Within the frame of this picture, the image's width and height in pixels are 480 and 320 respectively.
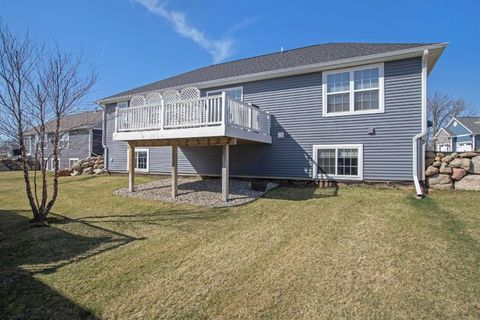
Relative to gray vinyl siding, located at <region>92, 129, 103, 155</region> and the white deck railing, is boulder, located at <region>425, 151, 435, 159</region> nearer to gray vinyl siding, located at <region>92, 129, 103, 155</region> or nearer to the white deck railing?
the white deck railing

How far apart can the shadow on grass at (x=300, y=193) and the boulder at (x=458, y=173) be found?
11.1ft

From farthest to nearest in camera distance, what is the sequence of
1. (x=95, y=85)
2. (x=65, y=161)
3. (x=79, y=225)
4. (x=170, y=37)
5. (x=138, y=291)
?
1. (x=65, y=161)
2. (x=170, y=37)
3. (x=95, y=85)
4. (x=79, y=225)
5. (x=138, y=291)

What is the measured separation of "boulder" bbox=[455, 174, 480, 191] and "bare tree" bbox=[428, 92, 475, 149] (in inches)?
1046

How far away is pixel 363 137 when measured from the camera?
8906 millimetres

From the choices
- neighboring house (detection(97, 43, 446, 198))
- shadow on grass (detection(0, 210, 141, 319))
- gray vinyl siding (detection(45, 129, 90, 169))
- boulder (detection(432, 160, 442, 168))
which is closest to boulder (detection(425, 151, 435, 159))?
boulder (detection(432, 160, 442, 168))

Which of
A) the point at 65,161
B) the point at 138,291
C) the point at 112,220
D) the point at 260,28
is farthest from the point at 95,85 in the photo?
the point at 65,161

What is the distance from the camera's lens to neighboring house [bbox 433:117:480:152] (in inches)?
969

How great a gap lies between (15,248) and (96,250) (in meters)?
1.70

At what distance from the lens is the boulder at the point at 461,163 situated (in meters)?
7.90

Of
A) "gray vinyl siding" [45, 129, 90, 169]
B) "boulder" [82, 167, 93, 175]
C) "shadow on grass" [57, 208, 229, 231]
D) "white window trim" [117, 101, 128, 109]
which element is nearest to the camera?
"shadow on grass" [57, 208, 229, 231]

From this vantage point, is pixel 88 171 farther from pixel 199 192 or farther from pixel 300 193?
pixel 300 193

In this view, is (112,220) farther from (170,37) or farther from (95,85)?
(170,37)

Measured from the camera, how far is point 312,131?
9773 mm

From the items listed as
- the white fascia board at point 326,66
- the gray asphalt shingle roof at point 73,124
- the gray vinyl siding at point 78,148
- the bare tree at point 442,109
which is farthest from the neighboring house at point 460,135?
the gray vinyl siding at point 78,148
